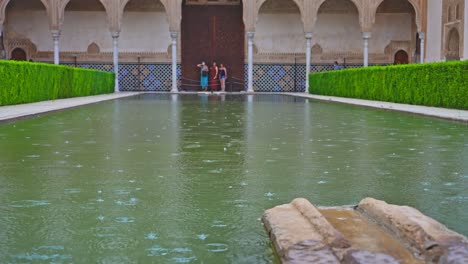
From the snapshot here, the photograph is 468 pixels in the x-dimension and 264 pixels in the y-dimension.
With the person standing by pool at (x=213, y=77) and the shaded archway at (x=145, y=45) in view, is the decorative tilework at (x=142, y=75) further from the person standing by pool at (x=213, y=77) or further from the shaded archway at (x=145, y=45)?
the person standing by pool at (x=213, y=77)

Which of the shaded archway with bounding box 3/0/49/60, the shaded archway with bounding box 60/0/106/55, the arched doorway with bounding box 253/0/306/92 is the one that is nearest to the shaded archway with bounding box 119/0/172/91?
the shaded archway with bounding box 60/0/106/55

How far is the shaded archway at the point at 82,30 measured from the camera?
30828 millimetres

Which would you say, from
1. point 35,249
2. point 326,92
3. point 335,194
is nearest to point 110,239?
point 35,249

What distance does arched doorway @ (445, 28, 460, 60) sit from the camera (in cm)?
2723

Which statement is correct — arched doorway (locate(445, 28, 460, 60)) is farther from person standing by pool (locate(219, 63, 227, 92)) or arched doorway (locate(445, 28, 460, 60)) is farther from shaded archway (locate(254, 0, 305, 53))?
person standing by pool (locate(219, 63, 227, 92))

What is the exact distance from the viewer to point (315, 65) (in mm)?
31438

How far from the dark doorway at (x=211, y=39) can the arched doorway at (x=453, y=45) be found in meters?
9.22

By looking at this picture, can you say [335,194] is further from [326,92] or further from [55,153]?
A: [326,92]

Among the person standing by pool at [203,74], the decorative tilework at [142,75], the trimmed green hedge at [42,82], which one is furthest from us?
the decorative tilework at [142,75]

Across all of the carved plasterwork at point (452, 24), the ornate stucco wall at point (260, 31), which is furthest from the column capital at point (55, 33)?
the carved plasterwork at point (452, 24)

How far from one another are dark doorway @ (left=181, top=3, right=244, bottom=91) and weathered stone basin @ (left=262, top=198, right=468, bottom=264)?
2836 centimetres

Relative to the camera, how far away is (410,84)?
16891 millimetres

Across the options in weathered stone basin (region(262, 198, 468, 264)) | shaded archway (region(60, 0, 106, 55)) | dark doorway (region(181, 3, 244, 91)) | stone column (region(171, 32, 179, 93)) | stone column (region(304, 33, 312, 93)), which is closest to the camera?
weathered stone basin (region(262, 198, 468, 264))

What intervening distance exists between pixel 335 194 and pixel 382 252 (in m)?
1.71
